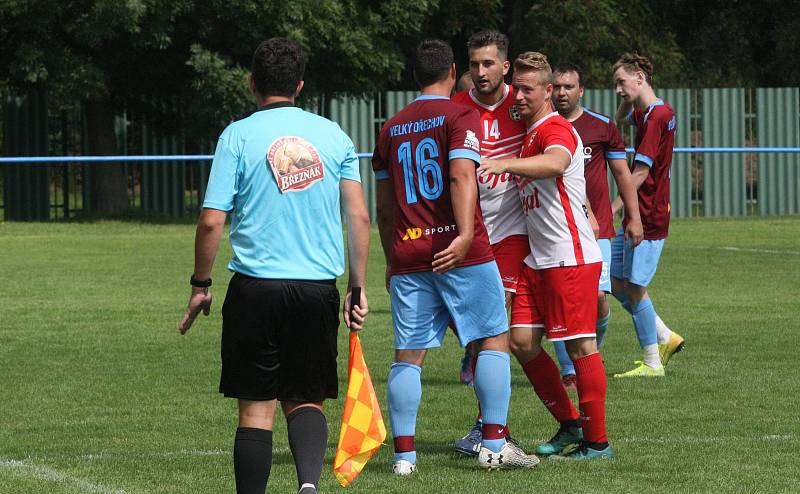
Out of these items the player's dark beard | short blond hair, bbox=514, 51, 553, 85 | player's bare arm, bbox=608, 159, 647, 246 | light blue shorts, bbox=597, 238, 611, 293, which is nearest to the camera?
short blond hair, bbox=514, 51, 553, 85

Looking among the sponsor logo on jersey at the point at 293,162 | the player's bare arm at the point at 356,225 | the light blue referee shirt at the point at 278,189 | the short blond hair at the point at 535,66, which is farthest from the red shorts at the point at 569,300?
the sponsor logo on jersey at the point at 293,162

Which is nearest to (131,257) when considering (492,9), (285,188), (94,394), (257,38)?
(257,38)

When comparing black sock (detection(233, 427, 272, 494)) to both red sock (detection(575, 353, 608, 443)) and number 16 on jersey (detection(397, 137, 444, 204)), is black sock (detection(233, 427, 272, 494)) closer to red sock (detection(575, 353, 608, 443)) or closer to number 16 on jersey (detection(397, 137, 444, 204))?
number 16 on jersey (detection(397, 137, 444, 204))

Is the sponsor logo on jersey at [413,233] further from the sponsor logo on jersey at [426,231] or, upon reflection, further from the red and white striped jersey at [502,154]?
the red and white striped jersey at [502,154]

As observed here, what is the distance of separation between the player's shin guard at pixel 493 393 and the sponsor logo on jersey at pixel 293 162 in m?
1.68

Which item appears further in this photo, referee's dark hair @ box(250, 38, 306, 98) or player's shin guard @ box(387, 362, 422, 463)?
player's shin guard @ box(387, 362, 422, 463)

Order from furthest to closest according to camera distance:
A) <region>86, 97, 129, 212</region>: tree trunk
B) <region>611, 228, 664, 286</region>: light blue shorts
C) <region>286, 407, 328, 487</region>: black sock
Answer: <region>86, 97, 129, 212</region>: tree trunk, <region>611, 228, 664, 286</region>: light blue shorts, <region>286, 407, 328, 487</region>: black sock

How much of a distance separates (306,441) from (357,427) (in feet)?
2.16

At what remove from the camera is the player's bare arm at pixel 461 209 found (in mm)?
6492

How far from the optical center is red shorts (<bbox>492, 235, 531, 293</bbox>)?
24.2 feet

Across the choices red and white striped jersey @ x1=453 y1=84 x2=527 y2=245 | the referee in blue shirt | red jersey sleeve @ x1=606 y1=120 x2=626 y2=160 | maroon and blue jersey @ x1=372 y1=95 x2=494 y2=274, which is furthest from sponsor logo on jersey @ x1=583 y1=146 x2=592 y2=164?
the referee in blue shirt

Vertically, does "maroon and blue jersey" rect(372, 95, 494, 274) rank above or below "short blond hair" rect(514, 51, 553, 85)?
below

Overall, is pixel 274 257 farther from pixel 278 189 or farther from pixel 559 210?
pixel 559 210

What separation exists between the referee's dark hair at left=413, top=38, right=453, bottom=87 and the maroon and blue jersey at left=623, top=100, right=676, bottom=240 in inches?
139
